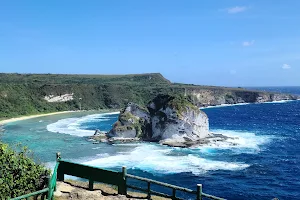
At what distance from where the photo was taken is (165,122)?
2660 inches

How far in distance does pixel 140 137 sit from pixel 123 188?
53033mm

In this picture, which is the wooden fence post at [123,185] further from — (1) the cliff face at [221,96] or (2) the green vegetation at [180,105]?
(1) the cliff face at [221,96]

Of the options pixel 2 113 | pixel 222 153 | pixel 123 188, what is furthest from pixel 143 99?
pixel 123 188

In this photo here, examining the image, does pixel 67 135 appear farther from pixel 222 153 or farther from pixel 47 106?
pixel 47 106

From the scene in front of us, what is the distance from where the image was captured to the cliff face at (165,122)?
66.9m

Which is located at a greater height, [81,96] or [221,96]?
[221,96]

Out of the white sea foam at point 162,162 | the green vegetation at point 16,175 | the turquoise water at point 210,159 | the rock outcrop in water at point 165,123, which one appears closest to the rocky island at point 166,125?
the rock outcrop in water at point 165,123

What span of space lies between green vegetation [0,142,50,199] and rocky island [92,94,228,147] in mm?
47934

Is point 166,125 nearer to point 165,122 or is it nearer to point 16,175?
point 165,122

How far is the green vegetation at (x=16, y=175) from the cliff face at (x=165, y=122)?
50.6 meters

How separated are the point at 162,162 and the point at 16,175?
3555 centimetres

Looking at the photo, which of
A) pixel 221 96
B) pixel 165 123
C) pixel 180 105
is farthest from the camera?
pixel 221 96

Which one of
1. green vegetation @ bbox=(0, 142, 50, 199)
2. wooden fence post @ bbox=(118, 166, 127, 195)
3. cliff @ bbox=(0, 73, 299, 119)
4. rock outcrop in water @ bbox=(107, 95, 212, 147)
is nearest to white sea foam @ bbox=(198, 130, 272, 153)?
rock outcrop in water @ bbox=(107, 95, 212, 147)

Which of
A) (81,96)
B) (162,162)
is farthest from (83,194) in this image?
(81,96)
